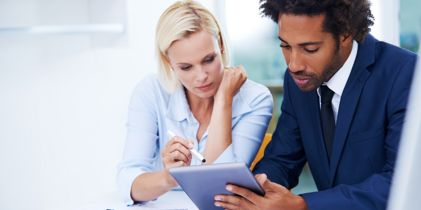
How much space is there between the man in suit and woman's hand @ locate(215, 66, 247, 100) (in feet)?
1.07

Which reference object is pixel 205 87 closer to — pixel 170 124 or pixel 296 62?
pixel 170 124

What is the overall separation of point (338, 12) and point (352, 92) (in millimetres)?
206

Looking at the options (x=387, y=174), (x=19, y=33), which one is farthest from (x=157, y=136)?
(x=19, y=33)

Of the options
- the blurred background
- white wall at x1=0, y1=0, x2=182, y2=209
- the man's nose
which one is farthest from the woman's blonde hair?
white wall at x1=0, y1=0, x2=182, y2=209

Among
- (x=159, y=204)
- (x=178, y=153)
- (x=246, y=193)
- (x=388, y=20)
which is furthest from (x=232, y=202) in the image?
(x=388, y=20)

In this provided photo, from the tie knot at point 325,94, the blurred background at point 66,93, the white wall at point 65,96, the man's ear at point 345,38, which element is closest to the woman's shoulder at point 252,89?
the tie knot at point 325,94

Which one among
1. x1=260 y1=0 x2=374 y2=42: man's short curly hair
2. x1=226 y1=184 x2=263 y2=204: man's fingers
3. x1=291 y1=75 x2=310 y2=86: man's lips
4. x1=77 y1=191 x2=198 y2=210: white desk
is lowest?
x1=77 y1=191 x2=198 y2=210: white desk

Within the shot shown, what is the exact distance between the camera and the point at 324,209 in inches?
52.7

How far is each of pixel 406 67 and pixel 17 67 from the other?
1868 millimetres

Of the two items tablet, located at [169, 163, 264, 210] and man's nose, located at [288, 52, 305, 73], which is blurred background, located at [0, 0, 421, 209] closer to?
man's nose, located at [288, 52, 305, 73]

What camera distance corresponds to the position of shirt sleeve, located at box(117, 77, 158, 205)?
5.62 feet

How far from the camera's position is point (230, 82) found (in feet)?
5.94

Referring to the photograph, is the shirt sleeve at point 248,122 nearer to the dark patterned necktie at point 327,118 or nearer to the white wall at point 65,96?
the dark patterned necktie at point 327,118

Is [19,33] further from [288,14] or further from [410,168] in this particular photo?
[410,168]
